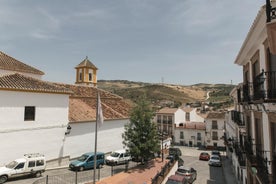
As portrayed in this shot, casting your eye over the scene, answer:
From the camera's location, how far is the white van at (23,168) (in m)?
13.6

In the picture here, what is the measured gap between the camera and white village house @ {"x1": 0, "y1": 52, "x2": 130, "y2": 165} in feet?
50.5

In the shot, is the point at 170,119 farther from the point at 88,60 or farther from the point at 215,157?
the point at 88,60

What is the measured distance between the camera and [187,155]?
37719 millimetres

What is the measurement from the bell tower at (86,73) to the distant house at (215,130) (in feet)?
82.6

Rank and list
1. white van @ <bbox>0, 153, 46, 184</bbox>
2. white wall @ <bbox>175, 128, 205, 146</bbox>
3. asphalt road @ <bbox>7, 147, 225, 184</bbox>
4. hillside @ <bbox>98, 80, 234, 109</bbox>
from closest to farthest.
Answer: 1. white van @ <bbox>0, 153, 46, 184</bbox>
2. asphalt road @ <bbox>7, 147, 225, 184</bbox>
3. white wall @ <bbox>175, 128, 205, 146</bbox>
4. hillside @ <bbox>98, 80, 234, 109</bbox>

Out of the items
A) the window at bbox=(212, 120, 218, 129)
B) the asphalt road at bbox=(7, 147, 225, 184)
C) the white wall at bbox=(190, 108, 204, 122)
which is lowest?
the asphalt road at bbox=(7, 147, 225, 184)

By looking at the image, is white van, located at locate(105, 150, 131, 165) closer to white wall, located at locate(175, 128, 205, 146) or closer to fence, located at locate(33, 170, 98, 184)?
fence, located at locate(33, 170, 98, 184)

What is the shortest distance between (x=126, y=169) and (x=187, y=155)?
2260 cm

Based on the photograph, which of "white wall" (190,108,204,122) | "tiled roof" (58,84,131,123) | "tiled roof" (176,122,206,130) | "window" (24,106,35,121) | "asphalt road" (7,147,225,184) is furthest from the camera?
"white wall" (190,108,204,122)

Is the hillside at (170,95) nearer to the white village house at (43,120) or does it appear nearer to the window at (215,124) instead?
the window at (215,124)

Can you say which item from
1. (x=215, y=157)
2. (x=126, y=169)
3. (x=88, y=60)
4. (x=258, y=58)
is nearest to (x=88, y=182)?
(x=126, y=169)

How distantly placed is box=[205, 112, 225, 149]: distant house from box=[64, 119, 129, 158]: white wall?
83.9 feet

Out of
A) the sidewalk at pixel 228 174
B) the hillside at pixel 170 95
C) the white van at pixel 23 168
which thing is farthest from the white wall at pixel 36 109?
the hillside at pixel 170 95

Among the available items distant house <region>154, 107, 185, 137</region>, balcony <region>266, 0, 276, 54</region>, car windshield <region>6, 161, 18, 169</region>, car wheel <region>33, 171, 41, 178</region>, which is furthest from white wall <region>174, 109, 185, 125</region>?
balcony <region>266, 0, 276, 54</region>
